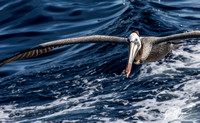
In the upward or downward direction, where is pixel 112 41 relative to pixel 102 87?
upward

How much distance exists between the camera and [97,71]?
11125 millimetres

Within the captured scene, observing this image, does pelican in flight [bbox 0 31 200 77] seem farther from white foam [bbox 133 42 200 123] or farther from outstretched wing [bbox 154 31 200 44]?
white foam [bbox 133 42 200 123]

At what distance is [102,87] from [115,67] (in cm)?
161

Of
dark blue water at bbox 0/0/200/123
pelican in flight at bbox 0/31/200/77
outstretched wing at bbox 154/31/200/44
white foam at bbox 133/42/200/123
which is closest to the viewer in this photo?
white foam at bbox 133/42/200/123

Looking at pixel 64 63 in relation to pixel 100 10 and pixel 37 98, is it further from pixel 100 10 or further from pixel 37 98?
pixel 100 10

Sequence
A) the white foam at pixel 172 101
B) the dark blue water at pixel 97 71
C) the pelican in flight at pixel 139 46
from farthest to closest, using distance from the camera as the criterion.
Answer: the pelican in flight at pixel 139 46
the dark blue water at pixel 97 71
the white foam at pixel 172 101

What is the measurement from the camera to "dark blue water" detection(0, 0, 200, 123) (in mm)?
8482

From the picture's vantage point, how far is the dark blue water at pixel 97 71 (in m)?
8.48

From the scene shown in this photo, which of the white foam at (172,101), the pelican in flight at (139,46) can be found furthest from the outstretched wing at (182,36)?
the white foam at (172,101)

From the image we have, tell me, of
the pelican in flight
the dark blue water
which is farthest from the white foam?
the pelican in flight

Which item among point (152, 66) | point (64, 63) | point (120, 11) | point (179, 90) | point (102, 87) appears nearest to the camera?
point (179, 90)

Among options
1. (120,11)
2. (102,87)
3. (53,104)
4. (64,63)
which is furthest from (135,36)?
(120,11)

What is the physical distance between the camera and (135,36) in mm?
9570

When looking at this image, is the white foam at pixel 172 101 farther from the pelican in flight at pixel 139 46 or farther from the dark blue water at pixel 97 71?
the pelican in flight at pixel 139 46
